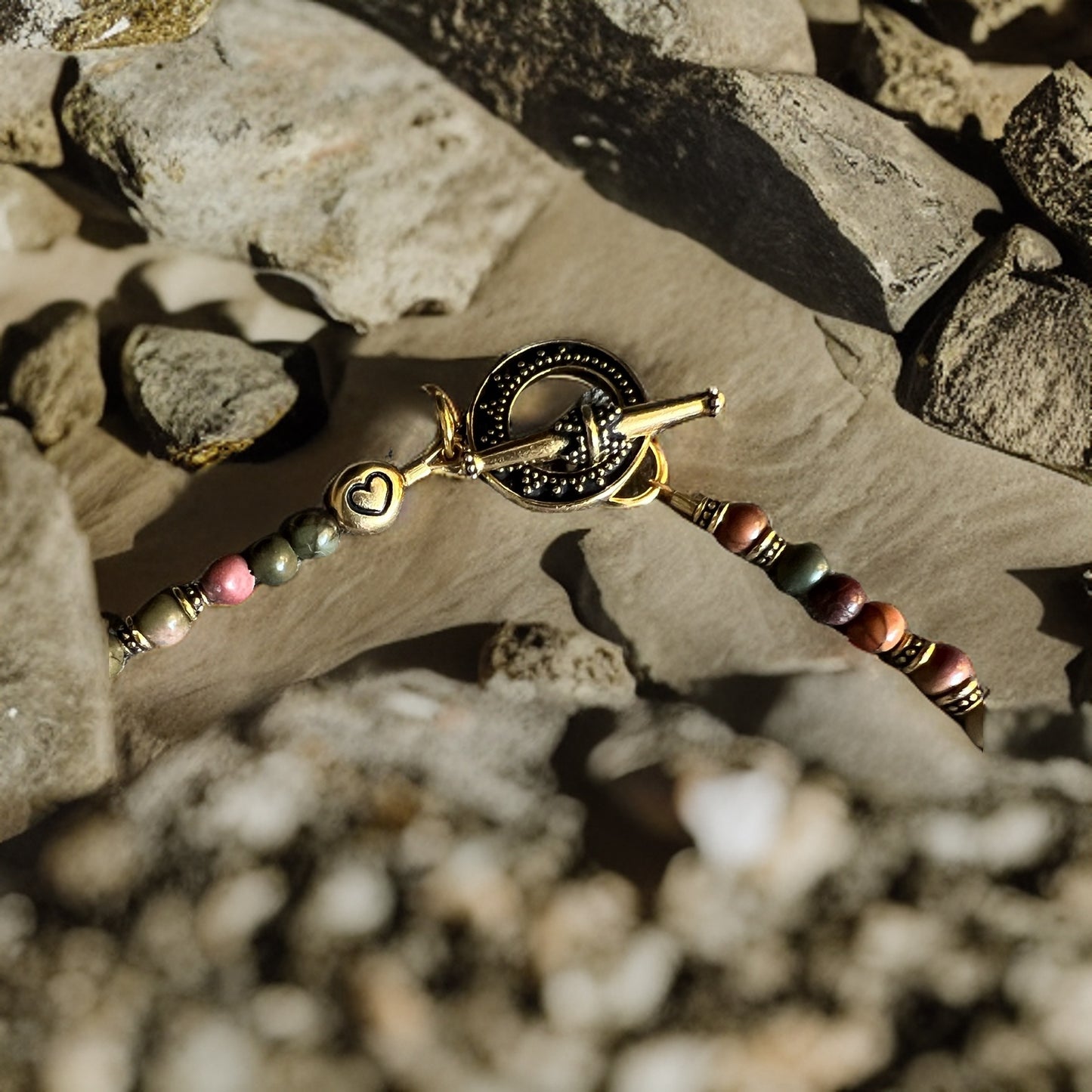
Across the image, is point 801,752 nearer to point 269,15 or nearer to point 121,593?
point 121,593

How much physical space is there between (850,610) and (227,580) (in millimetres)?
964

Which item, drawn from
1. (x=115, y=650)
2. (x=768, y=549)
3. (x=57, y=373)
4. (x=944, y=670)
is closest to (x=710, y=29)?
(x=768, y=549)

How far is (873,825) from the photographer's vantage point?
1.65 m

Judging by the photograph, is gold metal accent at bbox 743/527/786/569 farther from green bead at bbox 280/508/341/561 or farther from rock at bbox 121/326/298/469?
rock at bbox 121/326/298/469

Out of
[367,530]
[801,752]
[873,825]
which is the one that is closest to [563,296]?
[367,530]

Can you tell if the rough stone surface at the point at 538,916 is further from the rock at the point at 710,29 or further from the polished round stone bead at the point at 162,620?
the rock at the point at 710,29

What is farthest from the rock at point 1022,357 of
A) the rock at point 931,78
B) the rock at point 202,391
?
the rock at point 202,391

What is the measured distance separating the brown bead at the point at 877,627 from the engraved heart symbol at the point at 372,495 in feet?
2.43

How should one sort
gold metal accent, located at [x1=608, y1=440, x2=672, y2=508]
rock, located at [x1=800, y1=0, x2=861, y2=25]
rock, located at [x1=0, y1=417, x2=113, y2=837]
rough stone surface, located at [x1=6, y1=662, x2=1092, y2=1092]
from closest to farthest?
rough stone surface, located at [x1=6, y1=662, x2=1092, y2=1092]
rock, located at [x1=0, y1=417, x2=113, y2=837]
gold metal accent, located at [x1=608, y1=440, x2=672, y2=508]
rock, located at [x1=800, y1=0, x2=861, y2=25]

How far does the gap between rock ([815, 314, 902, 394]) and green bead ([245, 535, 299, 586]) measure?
950 mm

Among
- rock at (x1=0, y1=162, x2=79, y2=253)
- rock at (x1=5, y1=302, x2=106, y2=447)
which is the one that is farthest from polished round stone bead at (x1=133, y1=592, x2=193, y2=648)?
rock at (x1=0, y1=162, x2=79, y2=253)

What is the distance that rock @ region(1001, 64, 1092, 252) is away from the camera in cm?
170

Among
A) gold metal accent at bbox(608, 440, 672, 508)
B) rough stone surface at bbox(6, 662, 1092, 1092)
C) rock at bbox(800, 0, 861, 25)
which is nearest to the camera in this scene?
rough stone surface at bbox(6, 662, 1092, 1092)

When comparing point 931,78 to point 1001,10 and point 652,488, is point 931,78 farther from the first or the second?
point 652,488
